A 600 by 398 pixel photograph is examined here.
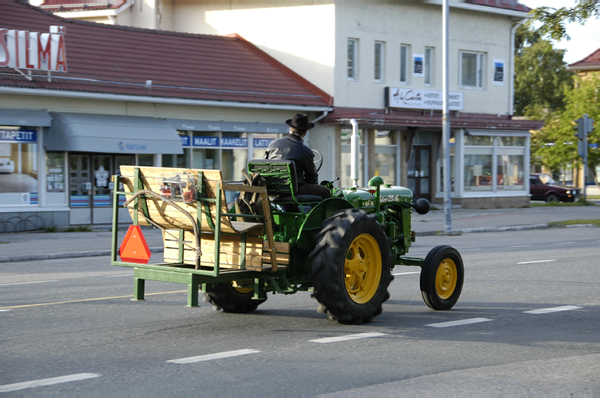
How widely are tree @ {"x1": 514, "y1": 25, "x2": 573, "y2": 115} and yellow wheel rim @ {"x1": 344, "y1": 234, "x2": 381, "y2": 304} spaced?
202 ft

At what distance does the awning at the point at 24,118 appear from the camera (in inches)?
886

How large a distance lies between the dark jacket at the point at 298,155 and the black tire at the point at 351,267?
60 centimetres

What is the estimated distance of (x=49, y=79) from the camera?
23.3m

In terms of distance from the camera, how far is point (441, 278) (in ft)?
31.8

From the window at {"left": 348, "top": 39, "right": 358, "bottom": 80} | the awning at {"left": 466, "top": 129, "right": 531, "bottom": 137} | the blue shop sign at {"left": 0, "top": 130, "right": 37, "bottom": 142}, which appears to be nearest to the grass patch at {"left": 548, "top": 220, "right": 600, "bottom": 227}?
the awning at {"left": 466, "top": 129, "right": 531, "bottom": 137}

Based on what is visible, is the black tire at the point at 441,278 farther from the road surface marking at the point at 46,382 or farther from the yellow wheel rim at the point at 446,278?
the road surface marking at the point at 46,382

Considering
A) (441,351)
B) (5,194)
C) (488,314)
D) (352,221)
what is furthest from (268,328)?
(5,194)

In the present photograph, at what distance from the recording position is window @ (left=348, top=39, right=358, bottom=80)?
104ft

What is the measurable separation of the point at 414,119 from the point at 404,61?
2573 millimetres

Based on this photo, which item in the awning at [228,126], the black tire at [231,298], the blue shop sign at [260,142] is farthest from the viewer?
the blue shop sign at [260,142]

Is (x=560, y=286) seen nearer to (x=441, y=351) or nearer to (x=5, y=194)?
(x=441, y=351)

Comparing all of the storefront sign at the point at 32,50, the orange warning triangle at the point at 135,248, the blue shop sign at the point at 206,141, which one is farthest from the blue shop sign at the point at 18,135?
the orange warning triangle at the point at 135,248

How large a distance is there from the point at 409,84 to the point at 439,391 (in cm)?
2852

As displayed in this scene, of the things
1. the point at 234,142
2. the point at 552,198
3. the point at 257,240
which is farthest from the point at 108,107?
the point at 552,198
